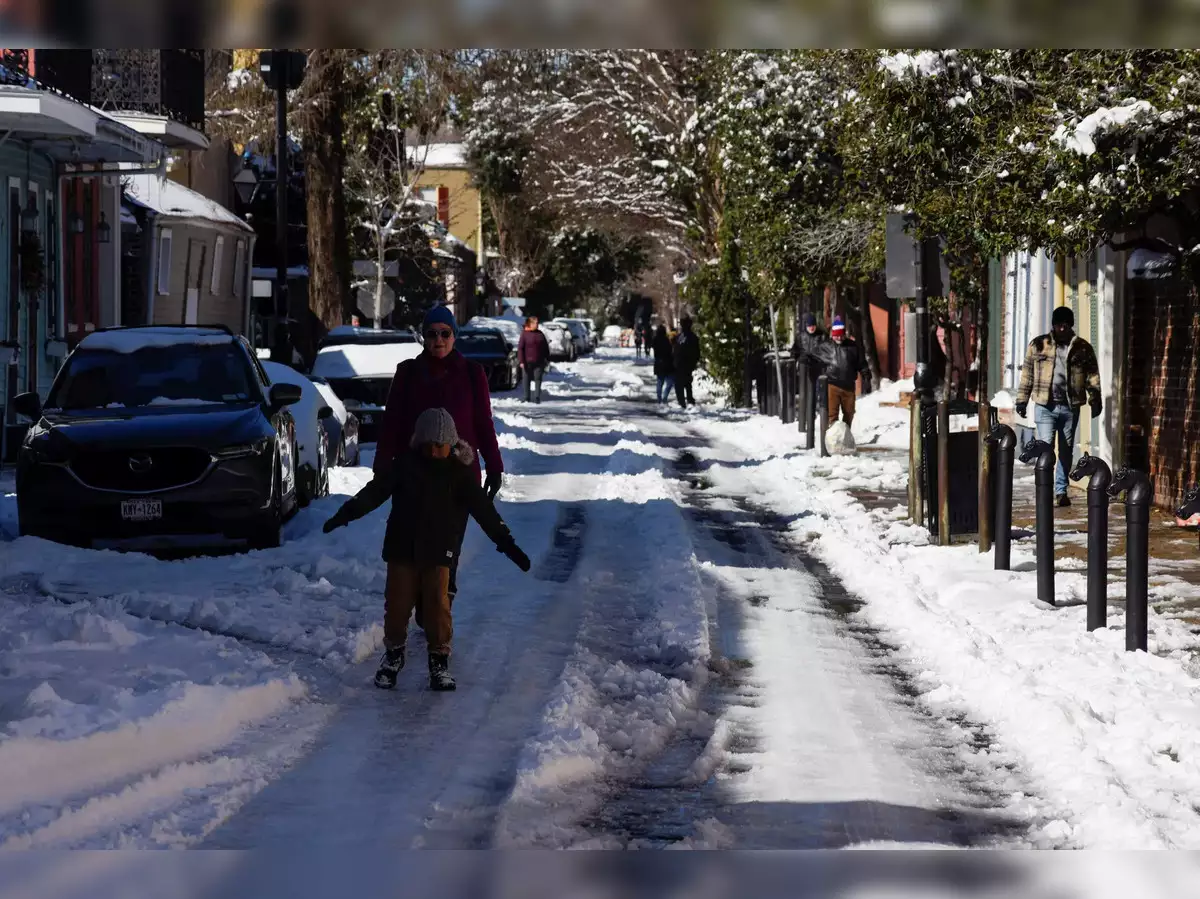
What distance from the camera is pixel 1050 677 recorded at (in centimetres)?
880

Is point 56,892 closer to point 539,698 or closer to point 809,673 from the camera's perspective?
point 539,698

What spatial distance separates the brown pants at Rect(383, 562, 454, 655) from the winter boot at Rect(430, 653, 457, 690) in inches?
1.4

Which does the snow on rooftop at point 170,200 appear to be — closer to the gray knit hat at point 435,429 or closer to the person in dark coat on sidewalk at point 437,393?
the person in dark coat on sidewalk at point 437,393

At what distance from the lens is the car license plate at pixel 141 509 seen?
13047mm

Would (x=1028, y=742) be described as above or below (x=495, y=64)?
below

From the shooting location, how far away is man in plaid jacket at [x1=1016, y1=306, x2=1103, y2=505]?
54.1 feet

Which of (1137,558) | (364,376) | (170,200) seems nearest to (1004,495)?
(1137,558)

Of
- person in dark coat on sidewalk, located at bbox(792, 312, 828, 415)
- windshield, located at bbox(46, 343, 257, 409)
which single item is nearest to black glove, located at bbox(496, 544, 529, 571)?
windshield, located at bbox(46, 343, 257, 409)

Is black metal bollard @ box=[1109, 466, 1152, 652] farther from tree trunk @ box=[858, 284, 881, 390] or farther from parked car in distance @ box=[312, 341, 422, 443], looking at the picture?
tree trunk @ box=[858, 284, 881, 390]

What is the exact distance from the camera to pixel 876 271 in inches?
1330

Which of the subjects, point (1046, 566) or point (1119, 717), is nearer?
point (1119, 717)

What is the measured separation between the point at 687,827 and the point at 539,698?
224 cm

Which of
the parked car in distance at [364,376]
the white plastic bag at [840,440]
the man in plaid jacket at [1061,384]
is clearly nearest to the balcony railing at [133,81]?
the parked car in distance at [364,376]

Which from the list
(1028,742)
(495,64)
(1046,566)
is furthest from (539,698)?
(495,64)
